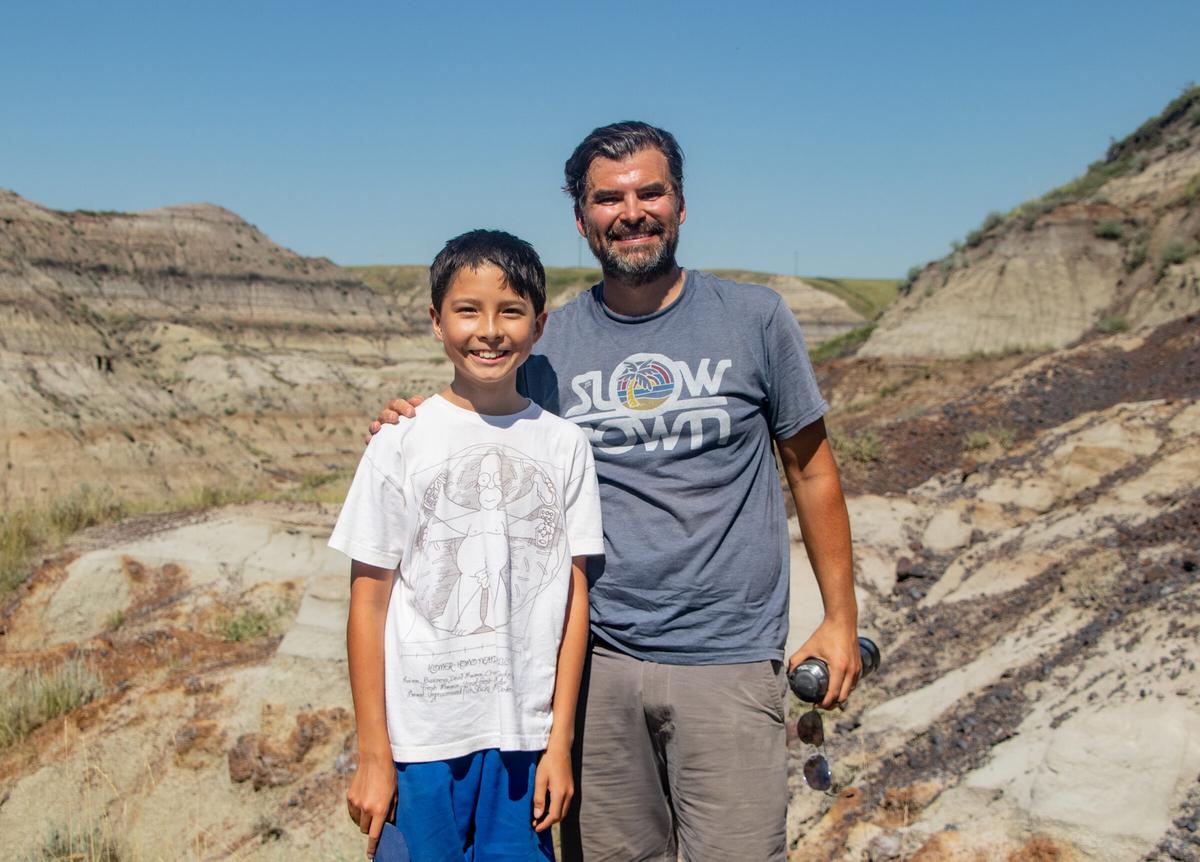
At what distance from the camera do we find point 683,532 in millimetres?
2410

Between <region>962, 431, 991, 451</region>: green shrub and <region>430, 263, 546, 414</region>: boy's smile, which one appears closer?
<region>430, 263, 546, 414</region>: boy's smile

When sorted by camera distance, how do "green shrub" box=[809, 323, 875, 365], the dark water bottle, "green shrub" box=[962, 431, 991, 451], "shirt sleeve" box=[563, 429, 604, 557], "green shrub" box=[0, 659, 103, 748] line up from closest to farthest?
"shirt sleeve" box=[563, 429, 604, 557] → the dark water bottle → "green shrub" box=[0, 659, 103, 748] → "green shrub" box=[962, 431, 991, 451] → "green shrub" box=[809, 323, 875, 365]

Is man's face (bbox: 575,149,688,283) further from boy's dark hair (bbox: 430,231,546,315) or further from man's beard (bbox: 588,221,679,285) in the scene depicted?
boy's dark hair (bbox: 430,231,546,315)

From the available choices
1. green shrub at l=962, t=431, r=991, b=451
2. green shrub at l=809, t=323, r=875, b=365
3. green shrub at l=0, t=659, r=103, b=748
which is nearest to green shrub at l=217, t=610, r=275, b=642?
green shrub at l=0, t=659, r=103, b=748

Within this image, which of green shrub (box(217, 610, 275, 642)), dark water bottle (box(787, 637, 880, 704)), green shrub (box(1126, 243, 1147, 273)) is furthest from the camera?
green shrub (box(1126, 243, 1147, 273))

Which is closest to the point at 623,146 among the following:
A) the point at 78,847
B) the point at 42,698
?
the point at 78,847

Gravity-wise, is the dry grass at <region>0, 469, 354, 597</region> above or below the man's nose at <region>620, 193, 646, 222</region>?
below

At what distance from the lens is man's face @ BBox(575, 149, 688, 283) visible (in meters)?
2.48

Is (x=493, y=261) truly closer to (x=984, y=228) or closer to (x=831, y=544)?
(x=831, y=544)

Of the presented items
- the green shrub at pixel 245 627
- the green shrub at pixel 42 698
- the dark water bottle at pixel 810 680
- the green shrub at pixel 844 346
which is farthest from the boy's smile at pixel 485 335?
the green shrub at pixel 844 346

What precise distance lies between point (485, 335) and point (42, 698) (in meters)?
5.22

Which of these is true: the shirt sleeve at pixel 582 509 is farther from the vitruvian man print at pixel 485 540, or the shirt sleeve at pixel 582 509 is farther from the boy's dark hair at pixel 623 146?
the boy's dark hair at pixel 623 146

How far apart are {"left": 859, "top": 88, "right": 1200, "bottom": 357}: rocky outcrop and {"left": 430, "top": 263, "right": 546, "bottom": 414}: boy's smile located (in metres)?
19.3

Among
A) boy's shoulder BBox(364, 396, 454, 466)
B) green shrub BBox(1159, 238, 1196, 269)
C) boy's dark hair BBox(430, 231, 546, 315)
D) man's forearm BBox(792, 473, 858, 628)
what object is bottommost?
man's forearm BBox(792, 473, 858, 628)
